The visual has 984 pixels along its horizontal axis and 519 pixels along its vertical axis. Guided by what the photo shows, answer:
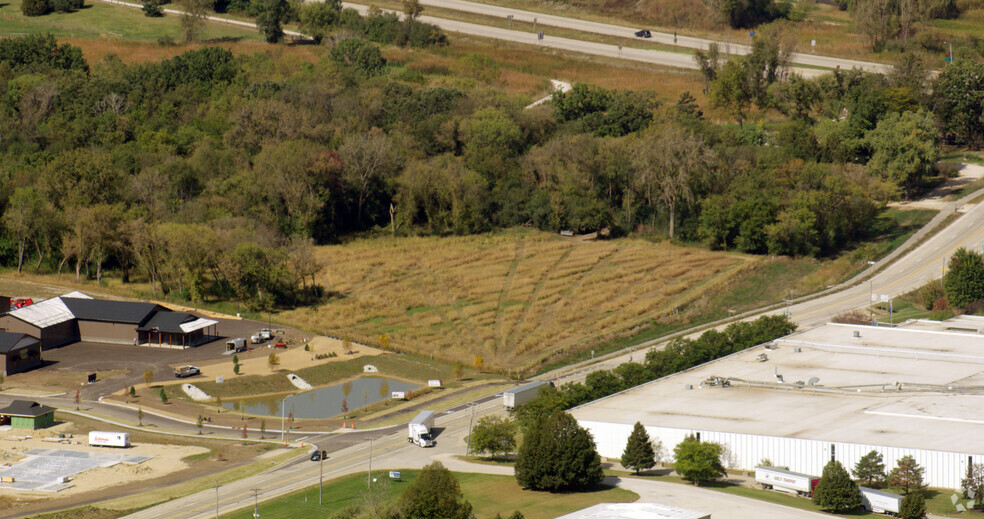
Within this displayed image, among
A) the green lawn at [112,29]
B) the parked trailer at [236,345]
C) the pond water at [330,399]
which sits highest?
the green lawn at [112,29]

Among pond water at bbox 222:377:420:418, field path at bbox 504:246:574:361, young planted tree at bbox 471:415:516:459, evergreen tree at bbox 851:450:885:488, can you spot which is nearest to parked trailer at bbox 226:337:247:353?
pond water at bbox 222:377:420:418

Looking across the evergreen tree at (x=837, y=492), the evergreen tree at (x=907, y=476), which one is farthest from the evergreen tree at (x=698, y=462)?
the evergreen tree at (x=907, y=476)

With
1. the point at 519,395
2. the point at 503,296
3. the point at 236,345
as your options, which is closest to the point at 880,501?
the point at 519,395

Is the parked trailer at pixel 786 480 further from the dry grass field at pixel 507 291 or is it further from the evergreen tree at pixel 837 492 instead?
the dry grass field at pixel 507 291

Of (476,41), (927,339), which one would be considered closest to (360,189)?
(476,41)

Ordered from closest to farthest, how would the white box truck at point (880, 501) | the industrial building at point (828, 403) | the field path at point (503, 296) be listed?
the white box truck at point (880, 501) → the industrial building at point (828, 403) → the field path at point (503, 296)
